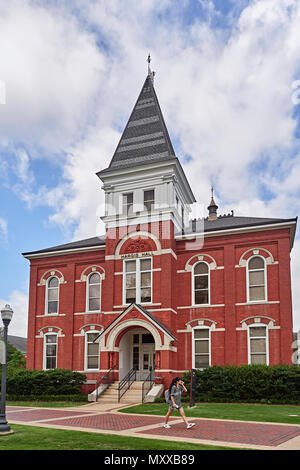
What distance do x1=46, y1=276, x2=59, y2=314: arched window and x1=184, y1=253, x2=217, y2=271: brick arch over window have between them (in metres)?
9.06

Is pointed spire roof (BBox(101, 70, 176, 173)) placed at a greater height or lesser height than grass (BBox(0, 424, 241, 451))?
greater

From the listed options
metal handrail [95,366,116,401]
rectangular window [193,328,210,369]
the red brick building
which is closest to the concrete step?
metal handrail [95,366,116,401]

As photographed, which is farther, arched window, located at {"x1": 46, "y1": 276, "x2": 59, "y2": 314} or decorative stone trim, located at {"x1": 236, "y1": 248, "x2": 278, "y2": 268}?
arched window, located at {"x1": 46, "y1": 276, "x2": 59, "y2": 314}

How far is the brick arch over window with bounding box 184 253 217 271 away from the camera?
26.5 m

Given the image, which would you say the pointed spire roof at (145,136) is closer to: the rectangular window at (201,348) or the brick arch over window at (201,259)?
the brick arch over window at (201,259)

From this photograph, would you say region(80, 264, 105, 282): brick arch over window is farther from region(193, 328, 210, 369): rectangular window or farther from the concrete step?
the concrete step

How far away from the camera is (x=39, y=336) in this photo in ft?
98.8

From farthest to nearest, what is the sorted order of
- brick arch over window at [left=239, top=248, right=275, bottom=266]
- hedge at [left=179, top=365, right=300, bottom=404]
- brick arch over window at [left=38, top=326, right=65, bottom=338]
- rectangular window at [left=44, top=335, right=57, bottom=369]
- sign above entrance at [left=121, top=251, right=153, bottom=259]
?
1. brick arch over window at [left=38, top=326, right=65, bottom=338]
2. rectangular window at [left=44, top=335, right=57, bottom=369]
3. sign above entrance at [left=121, top=251, right=153, bottom=259]
4. brick arch over window at [left=239, top=248, right=275, bottom=266]
5. hedge at [left=179, top=365, right=300, bottom=404]

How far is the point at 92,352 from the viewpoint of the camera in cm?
2834

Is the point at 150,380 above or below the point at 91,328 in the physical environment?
below

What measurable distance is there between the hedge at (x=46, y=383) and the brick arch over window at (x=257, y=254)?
1112cm

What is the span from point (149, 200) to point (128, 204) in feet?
4.60

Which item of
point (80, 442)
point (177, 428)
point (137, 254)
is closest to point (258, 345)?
point (137, 254)

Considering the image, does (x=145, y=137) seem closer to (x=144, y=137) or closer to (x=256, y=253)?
(x=144, y=137)
